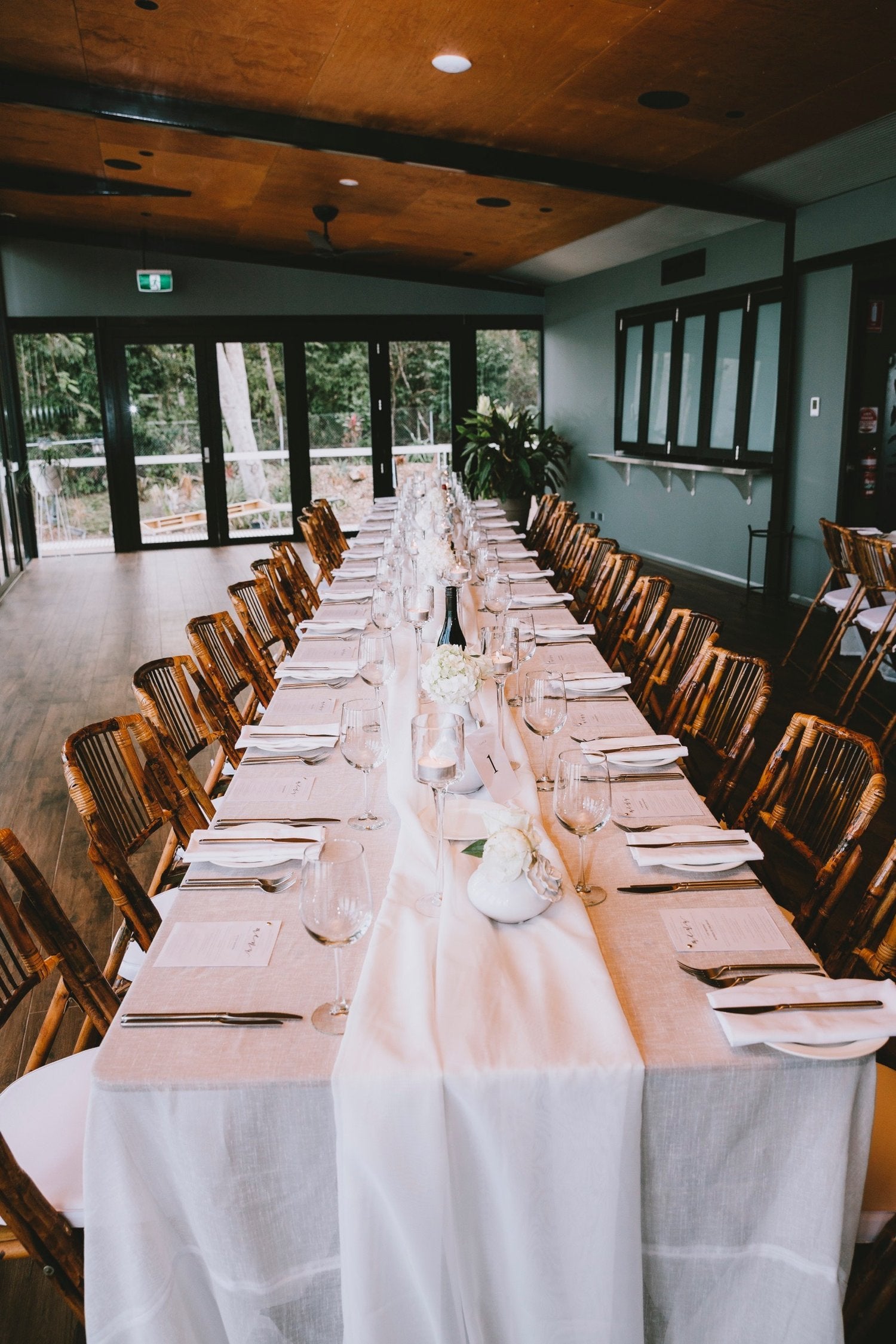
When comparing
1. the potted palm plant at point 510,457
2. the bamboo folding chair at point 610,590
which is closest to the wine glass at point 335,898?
the bamboo folding chair at point 610,590

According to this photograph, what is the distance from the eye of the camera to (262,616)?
15.9ft

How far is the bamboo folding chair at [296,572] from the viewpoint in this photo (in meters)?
5.51

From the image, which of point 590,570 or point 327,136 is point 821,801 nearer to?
point 590,570

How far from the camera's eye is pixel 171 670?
2928 mm

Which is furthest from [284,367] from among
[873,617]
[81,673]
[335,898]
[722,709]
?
[335,898]

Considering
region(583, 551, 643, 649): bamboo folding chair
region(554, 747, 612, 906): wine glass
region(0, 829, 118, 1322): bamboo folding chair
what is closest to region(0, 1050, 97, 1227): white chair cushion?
region(0, 829, 118, 1322): bamboo folding chair

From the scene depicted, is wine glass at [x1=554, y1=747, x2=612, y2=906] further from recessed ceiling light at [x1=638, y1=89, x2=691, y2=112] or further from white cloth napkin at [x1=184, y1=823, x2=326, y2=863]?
recessed ceiling light at [x1=638, y1=89, x2=691, y2=112]

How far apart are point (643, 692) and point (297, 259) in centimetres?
985

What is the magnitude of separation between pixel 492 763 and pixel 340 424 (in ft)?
36.4

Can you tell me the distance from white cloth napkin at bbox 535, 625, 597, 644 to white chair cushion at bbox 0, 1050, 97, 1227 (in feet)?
7.54

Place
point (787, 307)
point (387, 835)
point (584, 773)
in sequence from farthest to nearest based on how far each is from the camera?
point (787, 307) < point (387, 835) < point (584, 773)

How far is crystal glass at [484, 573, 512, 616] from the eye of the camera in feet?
10.7

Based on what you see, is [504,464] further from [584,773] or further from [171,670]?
[584,773]

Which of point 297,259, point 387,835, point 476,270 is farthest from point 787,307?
point 387,835
